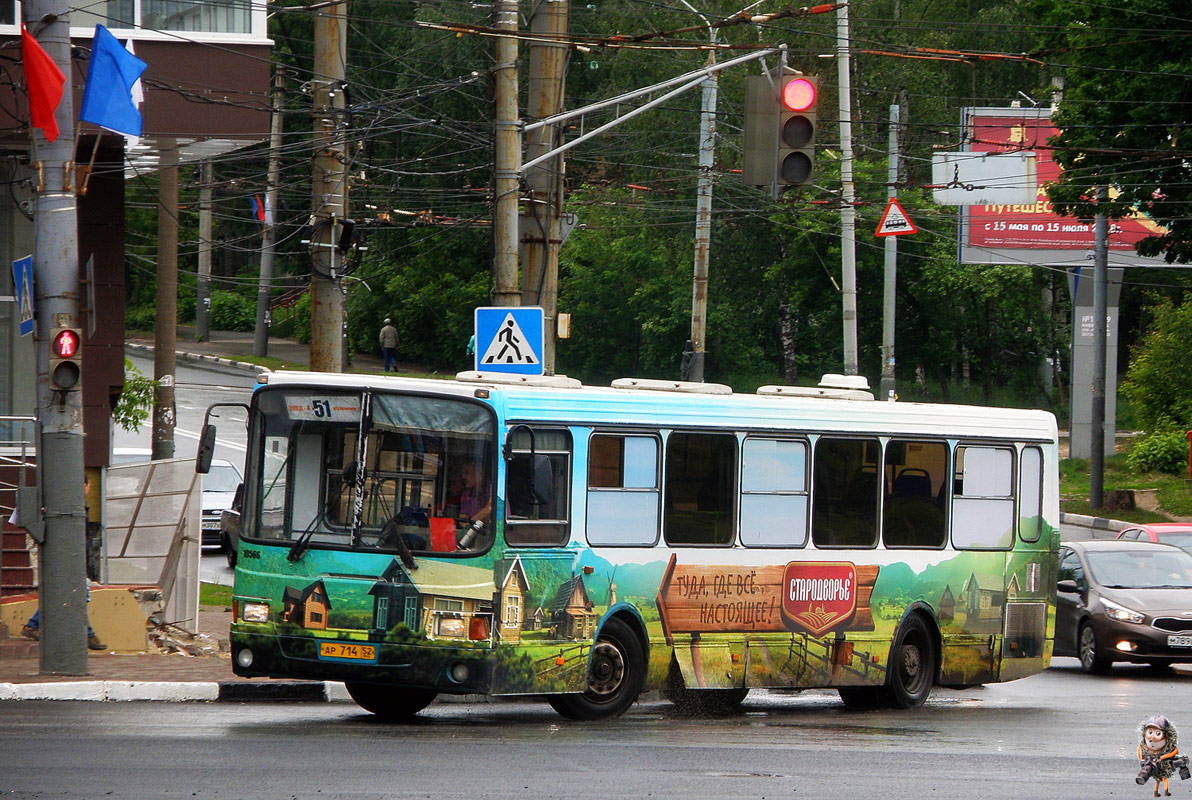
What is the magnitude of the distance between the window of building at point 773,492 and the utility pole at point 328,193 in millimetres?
5035

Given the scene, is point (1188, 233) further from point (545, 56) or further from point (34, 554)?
point (34, 554)

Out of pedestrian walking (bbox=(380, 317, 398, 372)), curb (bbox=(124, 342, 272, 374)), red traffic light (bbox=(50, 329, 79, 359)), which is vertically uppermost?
pedestrian walking (bbox=(380, 317, 398, 372))

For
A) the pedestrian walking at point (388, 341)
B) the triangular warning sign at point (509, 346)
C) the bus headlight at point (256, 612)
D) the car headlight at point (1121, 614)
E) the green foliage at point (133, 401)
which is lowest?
the car headlight at point (1121, 614)

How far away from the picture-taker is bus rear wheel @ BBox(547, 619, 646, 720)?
11.7m

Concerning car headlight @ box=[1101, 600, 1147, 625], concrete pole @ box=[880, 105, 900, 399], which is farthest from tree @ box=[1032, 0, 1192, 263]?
car headlight @ box=[1101, 600, 1147, 625]

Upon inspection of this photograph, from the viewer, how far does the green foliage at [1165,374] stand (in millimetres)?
39938

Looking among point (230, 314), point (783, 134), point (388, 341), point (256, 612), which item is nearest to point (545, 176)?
point (783, 134)

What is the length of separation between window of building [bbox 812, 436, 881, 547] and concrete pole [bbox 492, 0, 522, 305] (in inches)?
189

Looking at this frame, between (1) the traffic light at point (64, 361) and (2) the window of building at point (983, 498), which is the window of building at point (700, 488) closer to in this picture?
(2) the window of building at point (983, 498)

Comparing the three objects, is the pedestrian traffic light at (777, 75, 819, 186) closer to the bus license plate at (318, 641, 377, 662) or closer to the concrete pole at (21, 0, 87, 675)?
the bus license plate at (318, 641, 377, 662)

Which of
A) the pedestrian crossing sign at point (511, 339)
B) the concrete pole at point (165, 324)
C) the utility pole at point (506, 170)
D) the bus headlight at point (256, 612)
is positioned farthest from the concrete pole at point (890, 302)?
the bus headlight at point (256, 612)

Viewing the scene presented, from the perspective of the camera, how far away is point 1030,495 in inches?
592

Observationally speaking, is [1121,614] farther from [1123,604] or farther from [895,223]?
[895,223]

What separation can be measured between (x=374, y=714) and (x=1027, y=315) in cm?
4196
